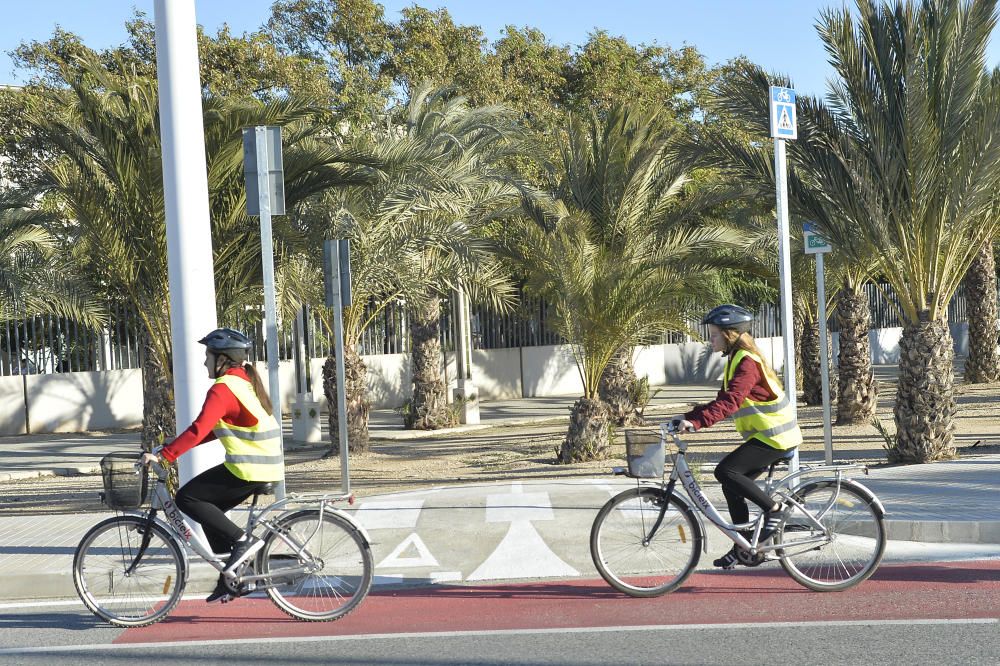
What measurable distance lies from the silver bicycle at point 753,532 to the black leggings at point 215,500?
7.00 feet

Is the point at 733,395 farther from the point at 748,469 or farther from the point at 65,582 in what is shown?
the point at 65,582

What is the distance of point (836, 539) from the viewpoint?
6.67 m

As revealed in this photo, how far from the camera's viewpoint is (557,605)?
6664mm

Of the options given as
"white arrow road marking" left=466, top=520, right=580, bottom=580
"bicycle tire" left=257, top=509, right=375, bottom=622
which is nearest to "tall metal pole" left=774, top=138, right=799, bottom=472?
"white arrow road marking" left=466, top=520, right=580, bottom=580

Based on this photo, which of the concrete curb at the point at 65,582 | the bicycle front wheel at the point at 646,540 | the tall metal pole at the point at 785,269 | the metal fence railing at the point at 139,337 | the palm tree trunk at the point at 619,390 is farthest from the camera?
the metal fence railing at the point at 139,337

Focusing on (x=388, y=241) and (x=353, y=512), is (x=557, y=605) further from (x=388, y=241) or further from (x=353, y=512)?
(x=388, y=241)

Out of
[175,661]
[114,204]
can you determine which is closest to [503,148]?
[114,204]

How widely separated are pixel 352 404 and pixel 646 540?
1059 centimetres

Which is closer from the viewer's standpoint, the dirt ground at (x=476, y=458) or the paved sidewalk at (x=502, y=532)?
the paved sidewalk at (x=502, y=532)

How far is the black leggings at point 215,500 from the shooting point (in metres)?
6.35

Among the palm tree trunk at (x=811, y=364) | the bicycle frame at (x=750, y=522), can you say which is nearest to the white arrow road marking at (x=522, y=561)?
the bicycle frame at (x=750, y=522)

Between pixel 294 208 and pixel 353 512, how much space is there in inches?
197

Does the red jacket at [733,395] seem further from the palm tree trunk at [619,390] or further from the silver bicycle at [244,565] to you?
the palm tree trunk at [619,390]

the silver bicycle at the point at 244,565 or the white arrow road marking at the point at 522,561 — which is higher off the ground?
the silver bicycle at the point at 244,565
